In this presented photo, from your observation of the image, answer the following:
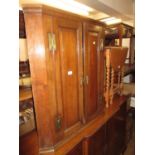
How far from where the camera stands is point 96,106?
1986mm

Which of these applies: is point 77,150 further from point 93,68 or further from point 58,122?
point 93,68

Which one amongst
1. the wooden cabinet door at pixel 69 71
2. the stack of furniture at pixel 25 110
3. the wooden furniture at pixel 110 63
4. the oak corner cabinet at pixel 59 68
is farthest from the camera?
the wooden furniture at pixel 110 63

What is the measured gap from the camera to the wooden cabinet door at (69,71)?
53.1 inches

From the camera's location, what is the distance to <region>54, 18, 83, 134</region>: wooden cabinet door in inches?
53.1

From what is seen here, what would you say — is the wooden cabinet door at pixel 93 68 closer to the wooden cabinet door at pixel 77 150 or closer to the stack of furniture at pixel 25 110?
the wooden cabinet door at pixel 77 150

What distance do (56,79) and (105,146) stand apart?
4.38 ft

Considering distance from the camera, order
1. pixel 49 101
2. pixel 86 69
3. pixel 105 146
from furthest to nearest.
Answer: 1. pixel 105 146
2. pixel 86 69
3. pixel 49 101

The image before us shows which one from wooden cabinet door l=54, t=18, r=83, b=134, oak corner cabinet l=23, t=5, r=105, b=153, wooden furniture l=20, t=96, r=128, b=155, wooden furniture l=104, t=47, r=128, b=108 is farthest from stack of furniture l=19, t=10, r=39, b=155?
wooden furniture l=104, t=47, r=128, b=108

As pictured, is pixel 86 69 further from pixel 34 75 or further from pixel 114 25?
pixel 114 25

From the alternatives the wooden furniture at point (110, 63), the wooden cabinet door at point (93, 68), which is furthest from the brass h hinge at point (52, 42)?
the wooden furniture at point (110, 63)

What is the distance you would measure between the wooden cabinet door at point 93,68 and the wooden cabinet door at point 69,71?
4.0 inches

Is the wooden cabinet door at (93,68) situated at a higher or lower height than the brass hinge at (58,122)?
higher

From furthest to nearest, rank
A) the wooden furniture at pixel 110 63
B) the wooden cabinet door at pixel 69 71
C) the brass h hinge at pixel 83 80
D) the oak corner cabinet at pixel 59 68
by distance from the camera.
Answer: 1. the wooden furniture at pixel 110 63
2. the brass h hinge at pixel 83 80
3. the wooden cabinet door at pixel 69 71
4. the oak corner cabinet at pixel 59 68
